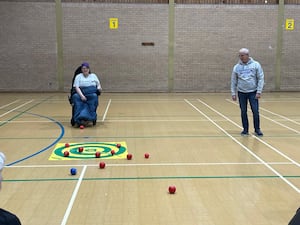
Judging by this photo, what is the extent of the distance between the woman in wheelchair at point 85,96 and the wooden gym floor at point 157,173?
299 millimetres

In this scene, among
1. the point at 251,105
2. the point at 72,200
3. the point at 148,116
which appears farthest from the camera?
the point at 148,116

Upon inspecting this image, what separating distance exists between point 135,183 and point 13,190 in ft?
4.43

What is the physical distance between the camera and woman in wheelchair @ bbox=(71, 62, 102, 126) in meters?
8.43

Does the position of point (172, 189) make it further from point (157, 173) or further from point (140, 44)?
point (140, 44)

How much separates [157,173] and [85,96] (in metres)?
3.93

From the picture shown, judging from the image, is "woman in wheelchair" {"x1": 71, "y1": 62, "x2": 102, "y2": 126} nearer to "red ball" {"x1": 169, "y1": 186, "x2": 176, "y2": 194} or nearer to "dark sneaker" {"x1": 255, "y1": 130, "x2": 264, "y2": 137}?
"dark sneaker" {"x1": 255, "y1": 130, "x2": 264, "y2": 137}

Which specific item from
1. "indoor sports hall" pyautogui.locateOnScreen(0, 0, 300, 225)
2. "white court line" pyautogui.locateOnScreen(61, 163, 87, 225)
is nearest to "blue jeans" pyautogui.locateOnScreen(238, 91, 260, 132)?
"indoor sports hall" pyautogui.locateOnScreen(0, 0, 300, 225)

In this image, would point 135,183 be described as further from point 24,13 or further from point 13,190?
point 24,13

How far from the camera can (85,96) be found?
336 inches

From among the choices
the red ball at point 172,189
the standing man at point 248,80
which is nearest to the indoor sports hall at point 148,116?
the red ball at point 172,189

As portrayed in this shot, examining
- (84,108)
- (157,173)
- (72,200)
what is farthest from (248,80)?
(72,200)

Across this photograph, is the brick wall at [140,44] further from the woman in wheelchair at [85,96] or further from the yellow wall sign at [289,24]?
the woman in wheelchair at [85,96]

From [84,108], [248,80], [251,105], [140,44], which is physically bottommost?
[84,108]

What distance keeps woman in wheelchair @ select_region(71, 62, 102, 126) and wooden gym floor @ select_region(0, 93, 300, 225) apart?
11.8 inches
